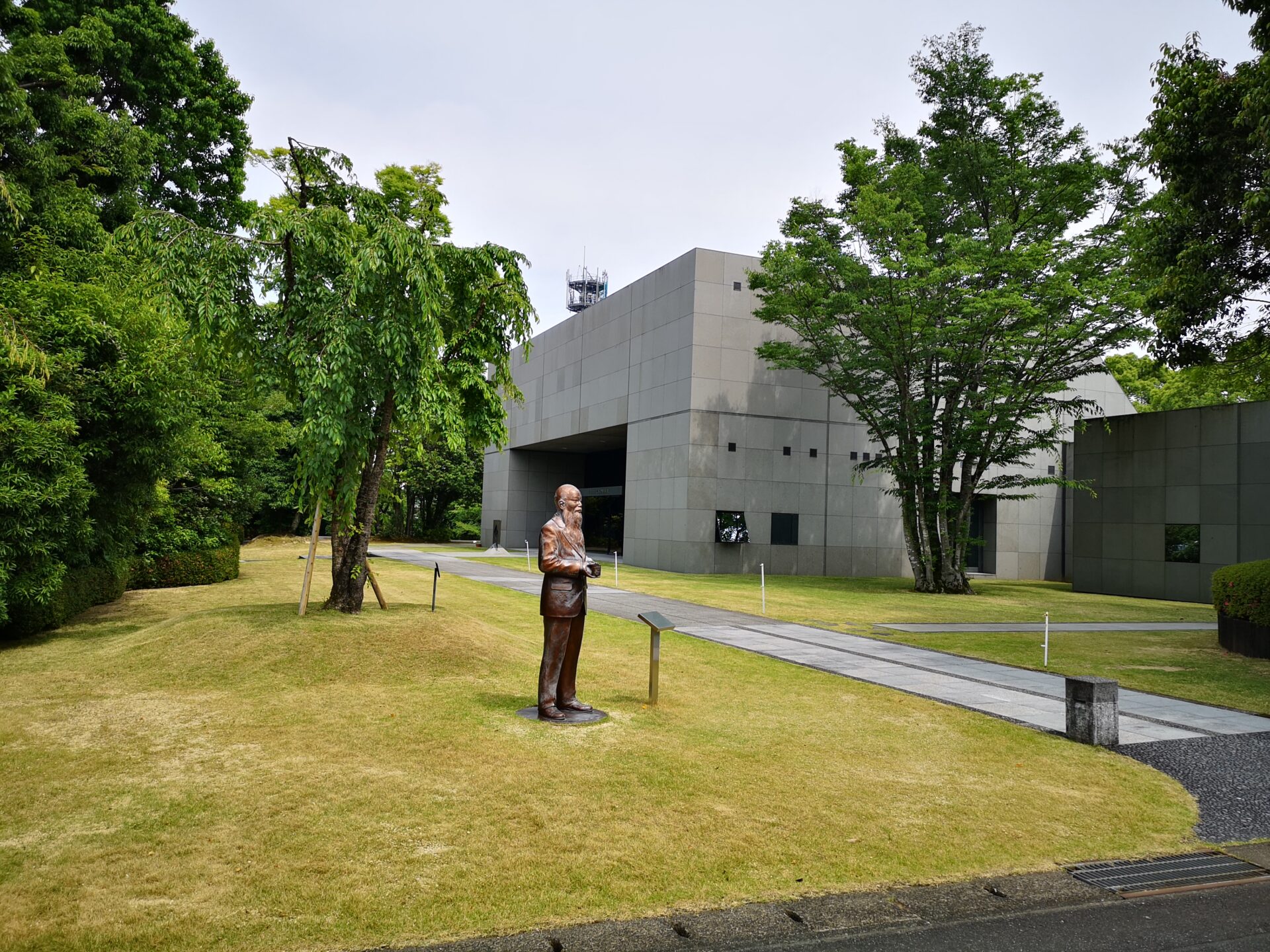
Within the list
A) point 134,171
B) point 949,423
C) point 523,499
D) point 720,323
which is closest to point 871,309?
point 949,423

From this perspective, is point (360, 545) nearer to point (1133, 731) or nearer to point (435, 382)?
point (435, 382)

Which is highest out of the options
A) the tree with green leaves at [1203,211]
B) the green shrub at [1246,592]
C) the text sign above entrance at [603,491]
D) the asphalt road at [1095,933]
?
the tree with green leaves at [1203,211]

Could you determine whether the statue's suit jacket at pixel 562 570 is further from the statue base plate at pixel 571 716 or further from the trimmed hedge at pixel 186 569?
the trimmed hedge at pixel 186 569

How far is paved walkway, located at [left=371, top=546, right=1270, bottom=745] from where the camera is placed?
9.05 meters

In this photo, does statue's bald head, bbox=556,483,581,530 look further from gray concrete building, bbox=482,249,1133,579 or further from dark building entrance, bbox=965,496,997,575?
dark building entrance, bbox=965,496,997,575

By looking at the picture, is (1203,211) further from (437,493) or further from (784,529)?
(437,493)

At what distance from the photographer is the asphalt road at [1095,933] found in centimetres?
419

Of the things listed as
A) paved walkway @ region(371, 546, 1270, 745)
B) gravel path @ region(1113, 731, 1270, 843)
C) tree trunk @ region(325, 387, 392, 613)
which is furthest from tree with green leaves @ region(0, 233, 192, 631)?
gravel path @ region(1113, 731, 1270, 843)

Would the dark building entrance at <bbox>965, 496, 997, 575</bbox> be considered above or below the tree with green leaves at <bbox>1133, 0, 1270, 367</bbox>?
below

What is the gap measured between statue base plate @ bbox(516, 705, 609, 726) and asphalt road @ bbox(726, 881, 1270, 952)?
13.1 ft

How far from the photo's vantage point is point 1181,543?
27.3 meters

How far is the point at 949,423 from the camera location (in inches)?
1104

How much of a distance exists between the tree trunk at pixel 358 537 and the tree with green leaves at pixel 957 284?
58.8ft

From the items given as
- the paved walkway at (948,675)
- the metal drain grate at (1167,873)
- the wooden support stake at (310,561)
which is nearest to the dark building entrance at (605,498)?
the paved walkway at (948,675)
